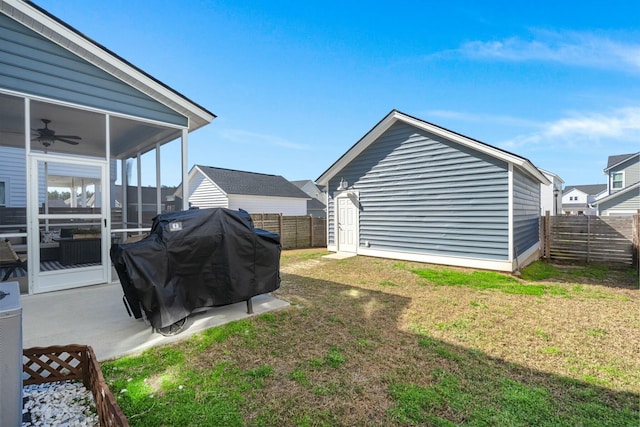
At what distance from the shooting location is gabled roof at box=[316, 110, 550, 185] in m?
7.01

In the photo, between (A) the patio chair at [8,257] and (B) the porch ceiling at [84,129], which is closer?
(A) the patio chair at [8,257]

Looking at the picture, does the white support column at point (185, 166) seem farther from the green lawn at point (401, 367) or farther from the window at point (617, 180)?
the window at point (617, 180)

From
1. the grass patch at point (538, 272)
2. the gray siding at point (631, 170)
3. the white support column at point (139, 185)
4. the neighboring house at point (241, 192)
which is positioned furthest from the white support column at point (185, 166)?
the gray siding at point (631, 170)

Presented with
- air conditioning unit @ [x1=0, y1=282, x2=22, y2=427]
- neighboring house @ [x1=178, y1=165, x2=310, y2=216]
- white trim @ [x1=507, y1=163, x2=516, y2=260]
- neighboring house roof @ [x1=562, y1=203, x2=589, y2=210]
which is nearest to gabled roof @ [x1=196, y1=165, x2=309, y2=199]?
neighboring house @ [x1=178, y1=165, x2=310, y2=216]

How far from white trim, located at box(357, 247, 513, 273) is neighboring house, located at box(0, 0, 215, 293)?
643cm

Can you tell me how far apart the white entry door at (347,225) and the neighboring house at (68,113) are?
5664 mm

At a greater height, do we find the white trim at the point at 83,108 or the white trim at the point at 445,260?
the white trim at the point at 83,108

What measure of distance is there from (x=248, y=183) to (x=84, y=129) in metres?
13.2

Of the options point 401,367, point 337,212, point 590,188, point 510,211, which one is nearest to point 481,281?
point 510,211

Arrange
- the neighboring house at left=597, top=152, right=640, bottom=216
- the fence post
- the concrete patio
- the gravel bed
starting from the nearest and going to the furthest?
the gravel bed
the concrete patio
the fence post
the neighboring house at left=597, top=152, right=640, bottom=216

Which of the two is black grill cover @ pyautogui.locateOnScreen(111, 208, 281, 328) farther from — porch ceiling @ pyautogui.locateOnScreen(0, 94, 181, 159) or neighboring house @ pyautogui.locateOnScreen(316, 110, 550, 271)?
neighboring house @ pyautogui.locateOnScreen(316, 110, 550, 271)

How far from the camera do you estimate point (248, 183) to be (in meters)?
19.8

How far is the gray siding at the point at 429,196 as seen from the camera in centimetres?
739

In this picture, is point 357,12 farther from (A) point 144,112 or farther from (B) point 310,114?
(A) point 144,112
